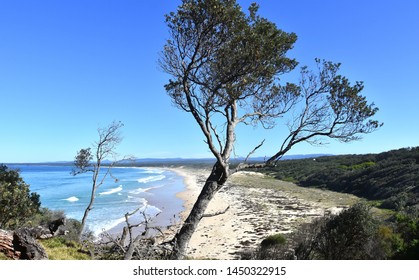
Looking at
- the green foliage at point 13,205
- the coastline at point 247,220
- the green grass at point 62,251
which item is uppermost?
the green foliage at point 13,205

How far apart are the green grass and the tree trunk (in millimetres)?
Result: 3555

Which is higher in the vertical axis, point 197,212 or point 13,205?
point 197,212

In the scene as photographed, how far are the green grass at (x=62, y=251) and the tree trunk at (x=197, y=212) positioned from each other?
356cm

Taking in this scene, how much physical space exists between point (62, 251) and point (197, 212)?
17.9ft

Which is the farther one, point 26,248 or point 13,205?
point 13,205

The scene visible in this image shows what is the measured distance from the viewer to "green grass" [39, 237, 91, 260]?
10047 mm

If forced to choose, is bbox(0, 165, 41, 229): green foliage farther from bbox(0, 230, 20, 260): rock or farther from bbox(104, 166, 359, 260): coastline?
bbox(0, 230, 20, 260): rock

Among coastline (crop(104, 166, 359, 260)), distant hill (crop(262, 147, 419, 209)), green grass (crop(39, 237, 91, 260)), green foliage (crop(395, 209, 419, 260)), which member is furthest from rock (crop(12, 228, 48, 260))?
distant hill (crop(262, 147, 419, 209))

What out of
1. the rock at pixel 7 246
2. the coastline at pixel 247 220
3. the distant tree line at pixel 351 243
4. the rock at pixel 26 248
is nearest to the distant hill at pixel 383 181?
the coastline at pixel 247 220

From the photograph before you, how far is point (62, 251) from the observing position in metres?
11.3

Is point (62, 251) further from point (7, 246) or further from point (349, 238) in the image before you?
point (349, 238)

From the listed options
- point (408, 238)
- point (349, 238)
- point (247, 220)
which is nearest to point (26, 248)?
point (349, 238)

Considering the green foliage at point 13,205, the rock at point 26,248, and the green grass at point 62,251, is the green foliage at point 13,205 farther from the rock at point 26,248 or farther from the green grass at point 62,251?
the rock at point 26,248

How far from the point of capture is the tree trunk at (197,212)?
8.53 m
